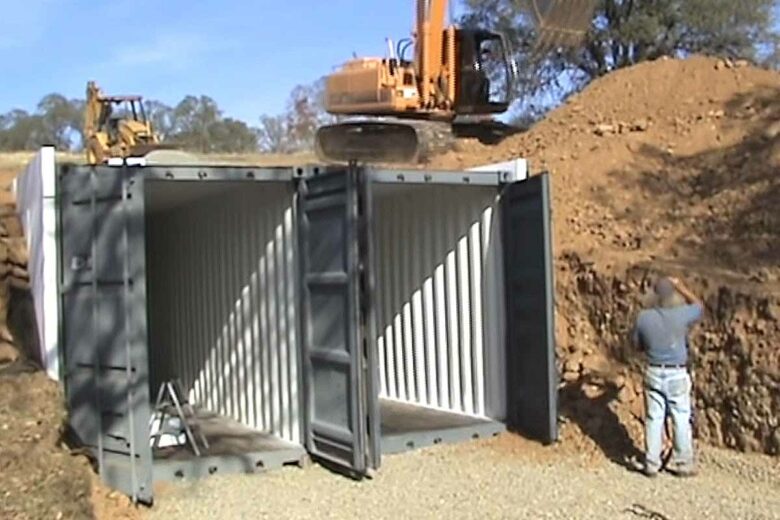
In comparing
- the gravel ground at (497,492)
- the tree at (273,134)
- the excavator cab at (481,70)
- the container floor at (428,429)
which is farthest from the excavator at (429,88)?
the tree at (273,134)

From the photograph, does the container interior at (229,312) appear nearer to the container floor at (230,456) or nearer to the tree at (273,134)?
the container floor at (230,456)

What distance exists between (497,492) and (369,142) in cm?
1286

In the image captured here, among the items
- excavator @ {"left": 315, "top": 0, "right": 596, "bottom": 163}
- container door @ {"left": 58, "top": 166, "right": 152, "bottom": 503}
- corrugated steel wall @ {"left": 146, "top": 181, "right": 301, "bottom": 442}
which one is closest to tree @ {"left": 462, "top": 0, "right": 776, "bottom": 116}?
excavator @ {"left": 315, "top": 0, "right": 596, "bottom": 163}

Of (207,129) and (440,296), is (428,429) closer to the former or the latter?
(440,296)

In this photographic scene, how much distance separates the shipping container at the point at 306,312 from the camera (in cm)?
864

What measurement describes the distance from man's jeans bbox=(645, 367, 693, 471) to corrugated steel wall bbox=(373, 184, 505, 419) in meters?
2.36

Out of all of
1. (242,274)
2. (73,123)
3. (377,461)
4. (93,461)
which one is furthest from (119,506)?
(73,123)

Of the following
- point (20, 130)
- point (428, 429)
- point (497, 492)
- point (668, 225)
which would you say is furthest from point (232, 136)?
point (497, 492)

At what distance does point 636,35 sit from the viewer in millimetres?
29922

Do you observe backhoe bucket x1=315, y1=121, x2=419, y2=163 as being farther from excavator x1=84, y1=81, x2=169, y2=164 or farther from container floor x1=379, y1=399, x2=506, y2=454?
container floor x1=379, y1=399, x2=506, y2=454

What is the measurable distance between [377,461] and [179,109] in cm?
4948

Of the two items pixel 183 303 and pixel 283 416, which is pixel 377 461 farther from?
pixel 183 303

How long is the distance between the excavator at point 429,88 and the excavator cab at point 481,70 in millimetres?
18

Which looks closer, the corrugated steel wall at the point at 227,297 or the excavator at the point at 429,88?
the corrugated steel wall at the point at 227,297
